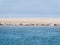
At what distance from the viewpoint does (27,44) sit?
21625 mm

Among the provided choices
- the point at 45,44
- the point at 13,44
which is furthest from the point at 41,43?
the point at 13,44

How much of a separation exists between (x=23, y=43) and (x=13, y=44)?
3.08 ft

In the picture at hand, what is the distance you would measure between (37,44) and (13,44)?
6.04 ft

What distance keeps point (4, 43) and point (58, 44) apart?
4.18m

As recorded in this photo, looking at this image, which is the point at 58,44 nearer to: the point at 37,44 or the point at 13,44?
the point at 37,44

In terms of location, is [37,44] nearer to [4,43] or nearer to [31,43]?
[31,43]

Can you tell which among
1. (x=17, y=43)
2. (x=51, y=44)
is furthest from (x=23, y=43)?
(x=51, y=44)

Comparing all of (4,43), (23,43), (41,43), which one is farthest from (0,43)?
(41,43)

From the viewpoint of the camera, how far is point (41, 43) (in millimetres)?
22359

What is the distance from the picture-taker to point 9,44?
2161 centimetres

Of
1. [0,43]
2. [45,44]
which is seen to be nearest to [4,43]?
[0,43]

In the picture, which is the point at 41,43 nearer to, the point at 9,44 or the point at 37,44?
the point at 37,44

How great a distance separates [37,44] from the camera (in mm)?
→ 21766

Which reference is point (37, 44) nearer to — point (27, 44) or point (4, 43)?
point (27, 44)
